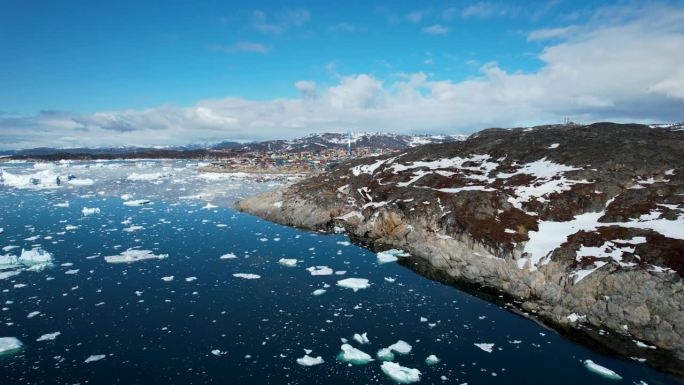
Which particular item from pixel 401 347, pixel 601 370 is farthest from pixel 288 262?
pixel 601 370

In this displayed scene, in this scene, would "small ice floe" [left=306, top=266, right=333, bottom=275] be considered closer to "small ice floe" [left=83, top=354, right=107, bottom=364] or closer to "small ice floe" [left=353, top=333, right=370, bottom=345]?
"small ice floe" [left=353, top=333, right=370, bottom=345]

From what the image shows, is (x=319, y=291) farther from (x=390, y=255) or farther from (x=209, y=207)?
(x=209, y=207)

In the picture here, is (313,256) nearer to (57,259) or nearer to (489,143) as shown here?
(57,259)

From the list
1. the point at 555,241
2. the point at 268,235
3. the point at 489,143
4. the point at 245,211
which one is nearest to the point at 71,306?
the point at 268,235

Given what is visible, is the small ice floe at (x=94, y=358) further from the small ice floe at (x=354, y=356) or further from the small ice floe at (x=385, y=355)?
the small ice floe at (x=385, y=355)

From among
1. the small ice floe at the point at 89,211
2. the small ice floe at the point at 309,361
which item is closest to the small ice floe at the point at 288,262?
the small ice floe at the point at 309,361

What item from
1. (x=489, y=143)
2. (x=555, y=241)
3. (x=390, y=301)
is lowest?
Answer: (x=390, y=301)
